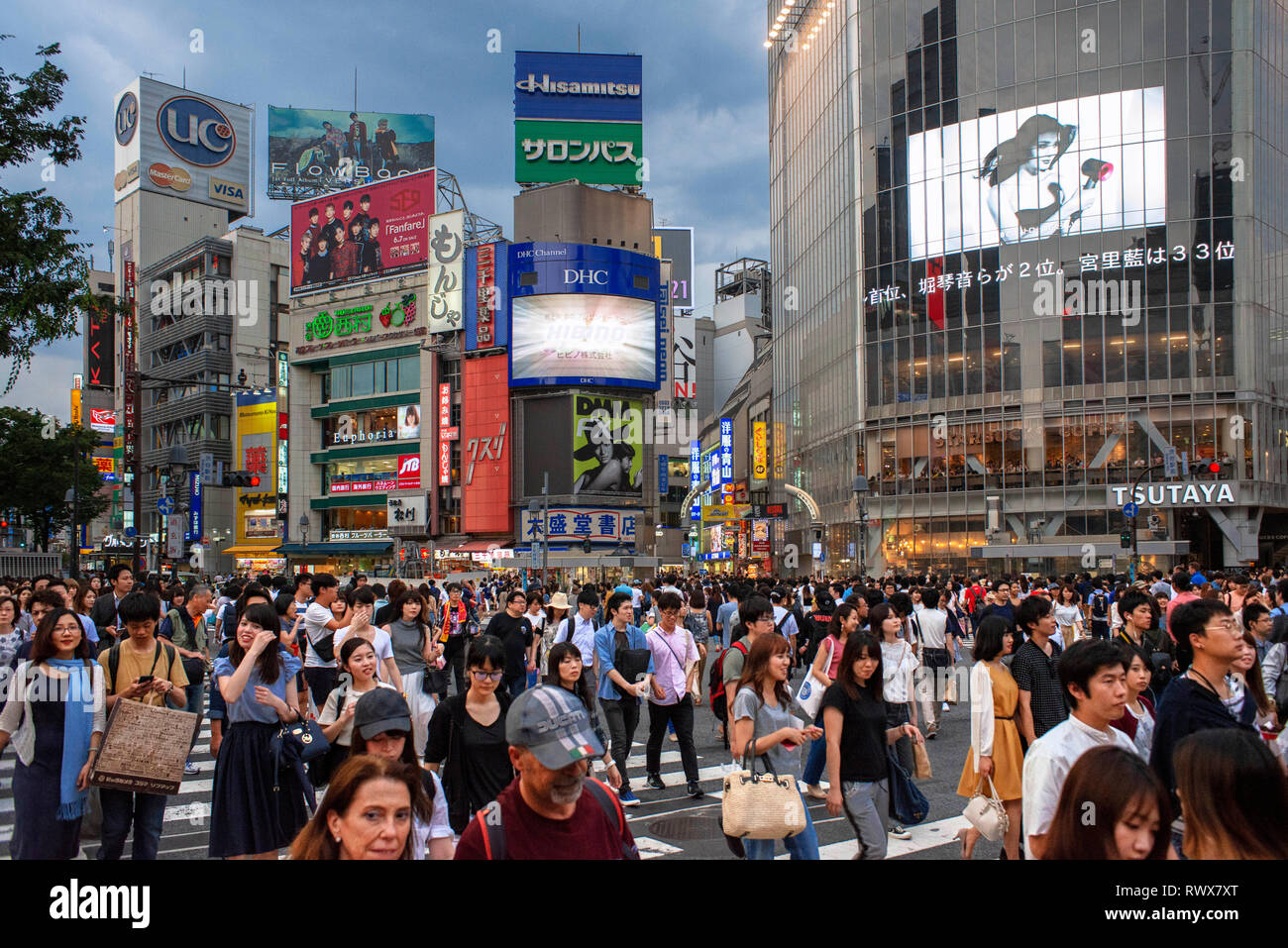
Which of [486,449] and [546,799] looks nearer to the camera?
[546,799]

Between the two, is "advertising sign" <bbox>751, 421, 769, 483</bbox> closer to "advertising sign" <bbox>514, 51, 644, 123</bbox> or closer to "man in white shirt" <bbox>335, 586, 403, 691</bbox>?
"advertising sign" <bbox>514, 51, 644, 123</bbox>

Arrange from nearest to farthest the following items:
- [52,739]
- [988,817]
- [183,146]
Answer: [988,817] → [52,739] → [183,146]

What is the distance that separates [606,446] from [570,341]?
7.65 meters

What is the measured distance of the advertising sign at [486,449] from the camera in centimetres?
6562

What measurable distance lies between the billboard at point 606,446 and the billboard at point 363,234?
1734 centimetres

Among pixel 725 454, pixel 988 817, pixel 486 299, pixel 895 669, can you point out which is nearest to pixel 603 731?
pixel 988 817

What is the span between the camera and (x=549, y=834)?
10.2 feet

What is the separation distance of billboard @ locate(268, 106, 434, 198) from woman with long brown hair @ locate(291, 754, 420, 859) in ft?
312

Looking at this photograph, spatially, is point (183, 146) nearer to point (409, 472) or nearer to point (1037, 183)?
point (409, 472)

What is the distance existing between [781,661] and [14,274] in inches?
579

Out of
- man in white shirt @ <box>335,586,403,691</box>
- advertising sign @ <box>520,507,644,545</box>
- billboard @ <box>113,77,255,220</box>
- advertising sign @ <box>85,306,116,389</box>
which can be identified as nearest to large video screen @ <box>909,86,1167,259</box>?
advertising sign @ <box>520,507,644,545</box>

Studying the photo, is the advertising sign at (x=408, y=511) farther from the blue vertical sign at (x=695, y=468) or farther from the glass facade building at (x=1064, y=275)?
the blue vertical sign at (x=695, y=468)

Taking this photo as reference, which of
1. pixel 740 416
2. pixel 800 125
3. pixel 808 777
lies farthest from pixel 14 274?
pixel 740 416

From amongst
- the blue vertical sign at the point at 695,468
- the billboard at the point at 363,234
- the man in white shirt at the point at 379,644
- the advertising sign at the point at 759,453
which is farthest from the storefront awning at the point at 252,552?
the man in white shirt at the point at 379,644
